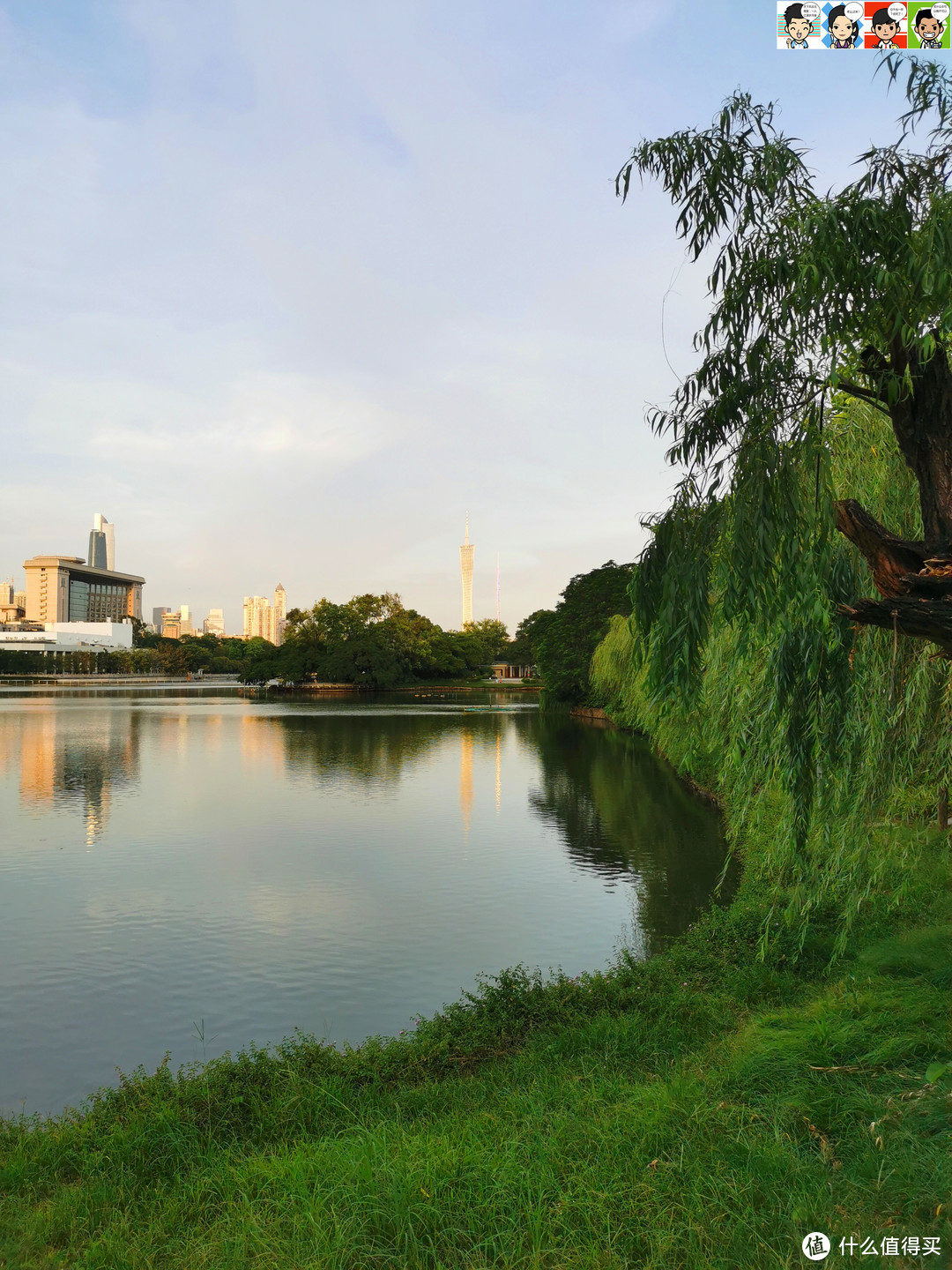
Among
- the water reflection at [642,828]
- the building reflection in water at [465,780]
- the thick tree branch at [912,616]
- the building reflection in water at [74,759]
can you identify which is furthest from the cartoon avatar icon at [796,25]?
the building reflection in water at [74,759]

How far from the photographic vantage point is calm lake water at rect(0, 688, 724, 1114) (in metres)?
8.23

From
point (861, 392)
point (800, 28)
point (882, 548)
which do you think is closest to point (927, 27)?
point (800, 28)

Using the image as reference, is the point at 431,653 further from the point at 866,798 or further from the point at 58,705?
the point at 866,798

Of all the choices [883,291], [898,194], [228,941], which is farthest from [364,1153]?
[228,941]

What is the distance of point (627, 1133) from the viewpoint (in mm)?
4438

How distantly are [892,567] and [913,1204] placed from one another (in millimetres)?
2634

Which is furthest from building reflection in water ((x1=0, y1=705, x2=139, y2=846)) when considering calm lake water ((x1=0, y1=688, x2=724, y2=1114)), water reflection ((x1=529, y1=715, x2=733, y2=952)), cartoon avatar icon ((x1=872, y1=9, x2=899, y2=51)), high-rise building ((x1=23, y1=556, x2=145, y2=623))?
high-rise building ((x1=23, y1=556, x2=145, y2=623))

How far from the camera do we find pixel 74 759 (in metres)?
27.3

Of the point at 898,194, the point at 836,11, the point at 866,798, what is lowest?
the point at 866,798

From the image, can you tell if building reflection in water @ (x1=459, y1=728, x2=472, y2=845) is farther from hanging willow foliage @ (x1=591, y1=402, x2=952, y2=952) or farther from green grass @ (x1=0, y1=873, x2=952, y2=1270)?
hanging willow foliage @ (x1=591, y1=402, x2=952, y2=952)

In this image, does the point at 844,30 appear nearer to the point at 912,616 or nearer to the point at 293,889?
the point at 912,616

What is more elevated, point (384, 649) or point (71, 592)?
point (71, 592)

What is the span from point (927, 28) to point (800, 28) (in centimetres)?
67

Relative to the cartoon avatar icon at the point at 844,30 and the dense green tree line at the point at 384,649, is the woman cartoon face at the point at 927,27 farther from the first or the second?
the dense green tree line at the point at 384,649
